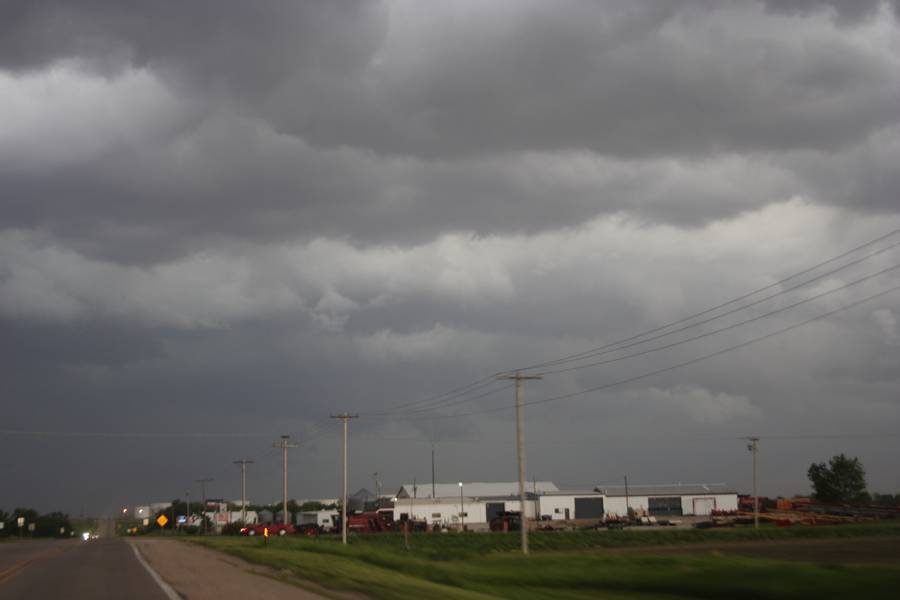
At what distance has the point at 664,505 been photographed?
538 feet

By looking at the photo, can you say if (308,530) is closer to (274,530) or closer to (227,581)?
(274,530)

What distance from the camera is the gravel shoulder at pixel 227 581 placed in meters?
24.7

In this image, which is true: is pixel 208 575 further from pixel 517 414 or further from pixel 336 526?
pixel 336 526

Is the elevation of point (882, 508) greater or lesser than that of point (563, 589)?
lesser

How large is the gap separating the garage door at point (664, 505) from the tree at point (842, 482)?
34.2 m

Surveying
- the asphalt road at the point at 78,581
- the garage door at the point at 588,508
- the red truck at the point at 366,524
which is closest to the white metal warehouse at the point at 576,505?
the garage door at the point at 588,508

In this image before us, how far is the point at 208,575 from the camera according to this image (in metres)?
33.4

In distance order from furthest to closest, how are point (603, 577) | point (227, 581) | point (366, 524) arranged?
1. point (366, 524)
2. point (227, 581)
3. point (603, 577)

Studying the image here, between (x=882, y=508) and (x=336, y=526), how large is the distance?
7584cm

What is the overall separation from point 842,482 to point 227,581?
174200 mm

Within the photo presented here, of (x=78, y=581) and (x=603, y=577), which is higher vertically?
(x=603, y=577)

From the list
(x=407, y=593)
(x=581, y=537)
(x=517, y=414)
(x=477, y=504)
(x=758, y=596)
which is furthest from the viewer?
(x=477, y=504)

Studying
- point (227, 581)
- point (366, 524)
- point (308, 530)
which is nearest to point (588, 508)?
point (366, 524)

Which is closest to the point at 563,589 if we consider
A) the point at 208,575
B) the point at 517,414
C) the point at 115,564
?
the point at 208,575
